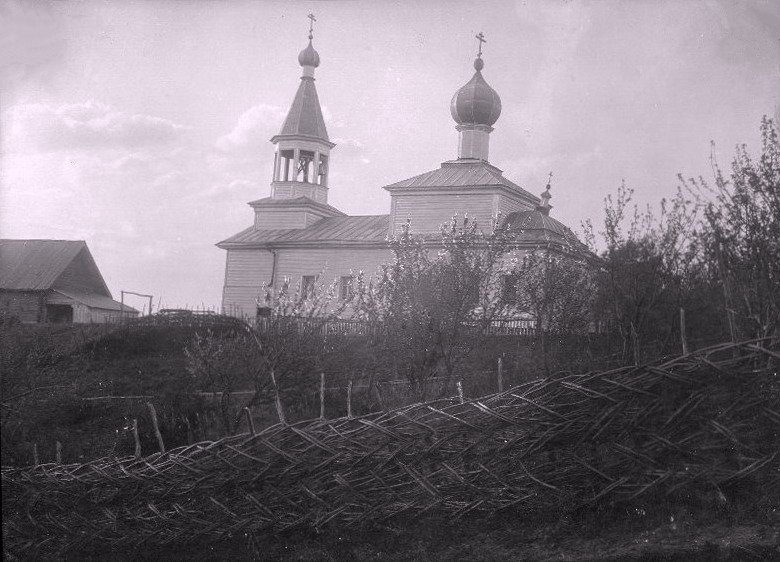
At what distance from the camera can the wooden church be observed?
33375mm

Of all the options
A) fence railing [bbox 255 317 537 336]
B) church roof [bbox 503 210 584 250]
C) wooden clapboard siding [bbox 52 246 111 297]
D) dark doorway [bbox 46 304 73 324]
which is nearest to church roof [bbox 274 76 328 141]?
wooden clapboard siding [bbox 52 246 111 297]

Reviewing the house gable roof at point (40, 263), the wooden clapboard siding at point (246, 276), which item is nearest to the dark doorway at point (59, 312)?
the house gable roof at point (40, 263)

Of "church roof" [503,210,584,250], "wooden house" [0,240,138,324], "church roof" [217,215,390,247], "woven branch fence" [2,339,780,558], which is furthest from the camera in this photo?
"wooden house" [0,240,138,324]

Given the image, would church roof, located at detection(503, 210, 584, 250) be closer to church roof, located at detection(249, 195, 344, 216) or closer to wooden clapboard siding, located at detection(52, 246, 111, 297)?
church roof, located at detection(249, 195, 344, 216)

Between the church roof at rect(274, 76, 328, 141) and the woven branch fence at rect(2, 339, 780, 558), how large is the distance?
36571 mm

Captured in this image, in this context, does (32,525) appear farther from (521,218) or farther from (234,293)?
(234,293)

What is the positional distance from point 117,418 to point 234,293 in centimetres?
2199

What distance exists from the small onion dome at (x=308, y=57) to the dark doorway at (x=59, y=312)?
1618 cm

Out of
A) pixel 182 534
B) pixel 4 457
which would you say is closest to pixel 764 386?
pixel 182 534

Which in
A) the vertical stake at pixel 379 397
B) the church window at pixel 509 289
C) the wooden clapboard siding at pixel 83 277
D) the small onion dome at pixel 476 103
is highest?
the small onion dome at pixel 476 103

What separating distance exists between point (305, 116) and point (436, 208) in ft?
33.4

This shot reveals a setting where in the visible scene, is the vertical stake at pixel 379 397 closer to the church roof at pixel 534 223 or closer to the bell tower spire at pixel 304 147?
the church roof at pixel 534 223

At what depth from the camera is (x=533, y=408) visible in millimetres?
3338

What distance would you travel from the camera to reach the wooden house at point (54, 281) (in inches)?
1455
